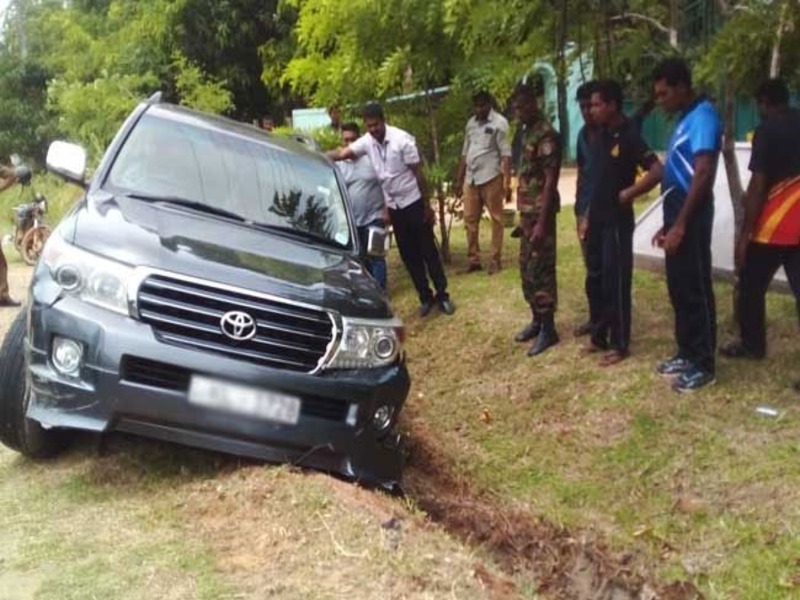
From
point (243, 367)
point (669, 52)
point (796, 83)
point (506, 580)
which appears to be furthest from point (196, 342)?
point (796, 83)

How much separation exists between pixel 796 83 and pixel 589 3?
196 centimetres

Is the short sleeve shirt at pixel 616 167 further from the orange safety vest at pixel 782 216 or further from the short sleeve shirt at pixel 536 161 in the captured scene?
the orange safety vest at pixel 782 216

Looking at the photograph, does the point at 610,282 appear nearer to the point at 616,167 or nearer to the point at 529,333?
the point at 616,167

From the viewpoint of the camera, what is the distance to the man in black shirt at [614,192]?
6.37 meters

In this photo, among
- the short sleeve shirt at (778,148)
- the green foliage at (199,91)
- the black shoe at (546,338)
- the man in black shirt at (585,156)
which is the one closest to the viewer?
the short sleeve shirt at (778,148)

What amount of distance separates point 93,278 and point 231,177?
4.66 feet

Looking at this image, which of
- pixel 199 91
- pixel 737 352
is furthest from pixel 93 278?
pixel 199 91

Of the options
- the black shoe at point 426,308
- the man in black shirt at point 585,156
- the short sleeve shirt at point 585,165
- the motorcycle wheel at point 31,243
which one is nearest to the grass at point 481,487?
the man in black shirt at point 585,156

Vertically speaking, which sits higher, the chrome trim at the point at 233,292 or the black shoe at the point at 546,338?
the chrome trim at the point at 233,292

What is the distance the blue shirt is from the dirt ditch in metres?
1.95

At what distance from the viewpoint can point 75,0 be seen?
90.4ft

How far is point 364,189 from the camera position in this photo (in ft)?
28.6

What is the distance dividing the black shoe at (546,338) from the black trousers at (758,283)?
130cm

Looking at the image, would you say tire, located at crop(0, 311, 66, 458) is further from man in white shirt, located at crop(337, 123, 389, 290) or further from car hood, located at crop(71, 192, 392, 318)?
man in white shirt, located at crop(337, 123, 389, 290)
